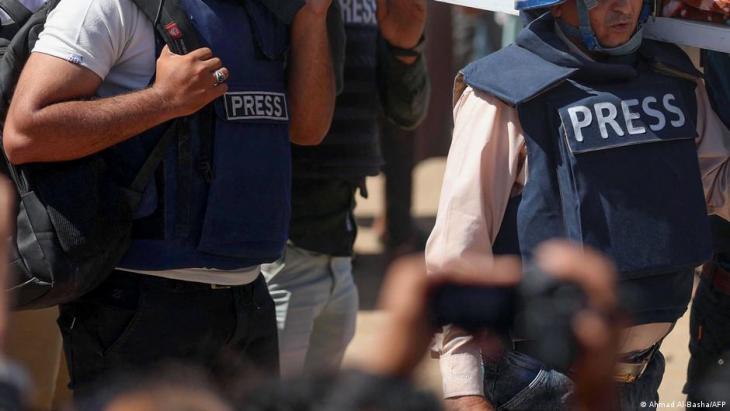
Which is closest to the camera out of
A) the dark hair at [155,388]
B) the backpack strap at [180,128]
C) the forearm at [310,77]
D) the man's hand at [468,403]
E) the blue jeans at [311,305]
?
the dark hair at [155,388]

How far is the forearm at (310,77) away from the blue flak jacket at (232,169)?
88 mm

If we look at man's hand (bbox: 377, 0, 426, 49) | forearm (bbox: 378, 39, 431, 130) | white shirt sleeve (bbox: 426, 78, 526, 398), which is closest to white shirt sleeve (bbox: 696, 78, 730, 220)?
white shirt sleeve (bbox: 426, 78, 526, 398)

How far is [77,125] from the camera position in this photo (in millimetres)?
3150

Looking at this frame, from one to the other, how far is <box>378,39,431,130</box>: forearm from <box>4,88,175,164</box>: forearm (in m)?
1.59

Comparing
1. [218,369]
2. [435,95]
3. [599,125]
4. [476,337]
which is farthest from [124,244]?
[435,95]

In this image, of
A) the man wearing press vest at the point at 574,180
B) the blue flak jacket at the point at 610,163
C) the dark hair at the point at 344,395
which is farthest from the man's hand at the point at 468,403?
the dark hair at the point at 344,395

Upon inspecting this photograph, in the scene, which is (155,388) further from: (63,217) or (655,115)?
(655,115)

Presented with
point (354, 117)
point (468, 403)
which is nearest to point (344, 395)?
point (468, 403)

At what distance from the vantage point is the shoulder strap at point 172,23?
10.8ft

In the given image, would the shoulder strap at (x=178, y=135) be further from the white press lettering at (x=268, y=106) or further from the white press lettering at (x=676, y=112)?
the white press lettering at (x=676, y=112)

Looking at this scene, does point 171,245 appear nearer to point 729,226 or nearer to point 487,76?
point 487,76

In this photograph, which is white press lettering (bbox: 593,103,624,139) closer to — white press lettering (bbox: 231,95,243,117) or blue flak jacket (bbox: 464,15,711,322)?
blue flak jacket (bbox: 464,15,711,322)

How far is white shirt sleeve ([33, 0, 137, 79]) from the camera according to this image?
316 cm

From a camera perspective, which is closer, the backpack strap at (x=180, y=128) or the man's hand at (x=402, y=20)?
the backpack strap at (x=180, y=128)
